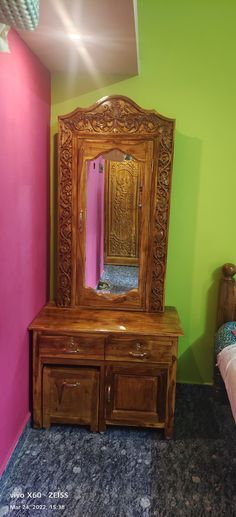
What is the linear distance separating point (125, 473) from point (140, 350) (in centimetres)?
60

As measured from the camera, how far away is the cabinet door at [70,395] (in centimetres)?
203

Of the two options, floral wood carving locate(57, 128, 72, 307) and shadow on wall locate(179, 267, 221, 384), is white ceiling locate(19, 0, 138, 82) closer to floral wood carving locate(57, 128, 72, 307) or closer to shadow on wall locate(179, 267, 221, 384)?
floral wood carving locate(57, 128, 72, 307)

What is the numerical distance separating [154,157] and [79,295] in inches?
37.5

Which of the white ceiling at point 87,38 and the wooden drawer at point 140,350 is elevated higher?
the white ceiling at point 87,38

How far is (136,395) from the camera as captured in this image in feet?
6.70

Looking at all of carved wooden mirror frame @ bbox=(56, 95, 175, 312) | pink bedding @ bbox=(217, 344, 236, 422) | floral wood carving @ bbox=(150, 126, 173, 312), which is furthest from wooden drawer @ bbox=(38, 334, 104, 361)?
pink bedding @ bbox=(217, 344, 236, 422)

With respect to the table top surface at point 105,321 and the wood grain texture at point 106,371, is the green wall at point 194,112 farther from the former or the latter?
the wood grain texture at point 106,371

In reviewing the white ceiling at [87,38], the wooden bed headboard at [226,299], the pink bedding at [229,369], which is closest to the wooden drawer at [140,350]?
the pink bedding at [229,369]

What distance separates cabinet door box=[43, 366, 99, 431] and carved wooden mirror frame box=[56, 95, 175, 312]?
43cm

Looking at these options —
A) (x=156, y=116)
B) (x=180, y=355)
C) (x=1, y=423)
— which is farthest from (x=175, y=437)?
(x=156, y=116)

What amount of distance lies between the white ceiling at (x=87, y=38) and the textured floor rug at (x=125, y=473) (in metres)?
2.05

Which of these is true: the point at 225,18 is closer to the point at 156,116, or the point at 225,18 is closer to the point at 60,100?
the point at 156,116

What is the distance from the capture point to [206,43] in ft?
7.14

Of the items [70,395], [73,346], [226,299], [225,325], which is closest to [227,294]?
[226,299]
